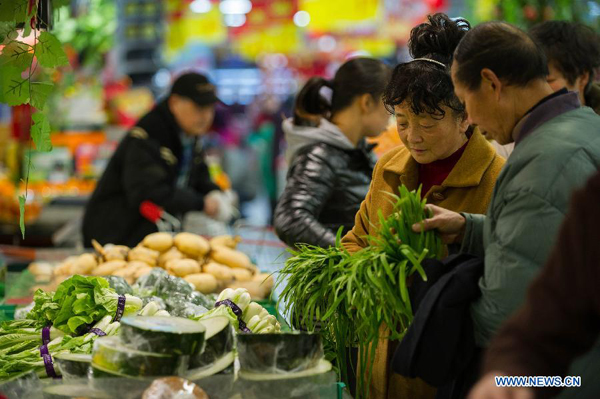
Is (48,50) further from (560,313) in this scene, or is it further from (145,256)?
(560,313)

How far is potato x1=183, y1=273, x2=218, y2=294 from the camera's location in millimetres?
4242

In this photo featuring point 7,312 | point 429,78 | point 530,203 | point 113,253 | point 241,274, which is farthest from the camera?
point 113,253

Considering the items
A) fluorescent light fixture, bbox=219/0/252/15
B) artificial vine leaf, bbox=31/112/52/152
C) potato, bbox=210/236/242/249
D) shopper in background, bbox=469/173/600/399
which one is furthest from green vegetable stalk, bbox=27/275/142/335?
fluorescent light fixture, bbox=219/0/252/15

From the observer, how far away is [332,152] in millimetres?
3840

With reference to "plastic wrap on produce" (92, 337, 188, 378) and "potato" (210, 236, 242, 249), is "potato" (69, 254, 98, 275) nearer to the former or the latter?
"potato" (210, 236, 242, 249)

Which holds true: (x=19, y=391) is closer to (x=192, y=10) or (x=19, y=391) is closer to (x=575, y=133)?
(x=575, y=133)

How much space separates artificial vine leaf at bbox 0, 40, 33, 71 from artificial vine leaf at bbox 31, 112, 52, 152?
0.18 metres

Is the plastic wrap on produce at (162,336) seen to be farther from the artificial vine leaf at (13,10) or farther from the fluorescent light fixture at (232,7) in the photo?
the fluorescent light fixture at (232,7)

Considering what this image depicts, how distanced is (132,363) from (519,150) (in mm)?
1162

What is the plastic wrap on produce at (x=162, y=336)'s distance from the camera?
2.17 m

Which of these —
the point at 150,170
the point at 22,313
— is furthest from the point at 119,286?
the point at 150,170

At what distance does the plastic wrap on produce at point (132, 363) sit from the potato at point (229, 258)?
2447 millimetres

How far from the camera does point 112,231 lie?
19.7ft

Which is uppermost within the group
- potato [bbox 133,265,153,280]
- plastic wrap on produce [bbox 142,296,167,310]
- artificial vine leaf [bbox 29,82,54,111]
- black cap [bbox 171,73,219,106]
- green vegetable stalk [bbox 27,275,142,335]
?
artificial vine leaf [bbox 29,82,54,111]
